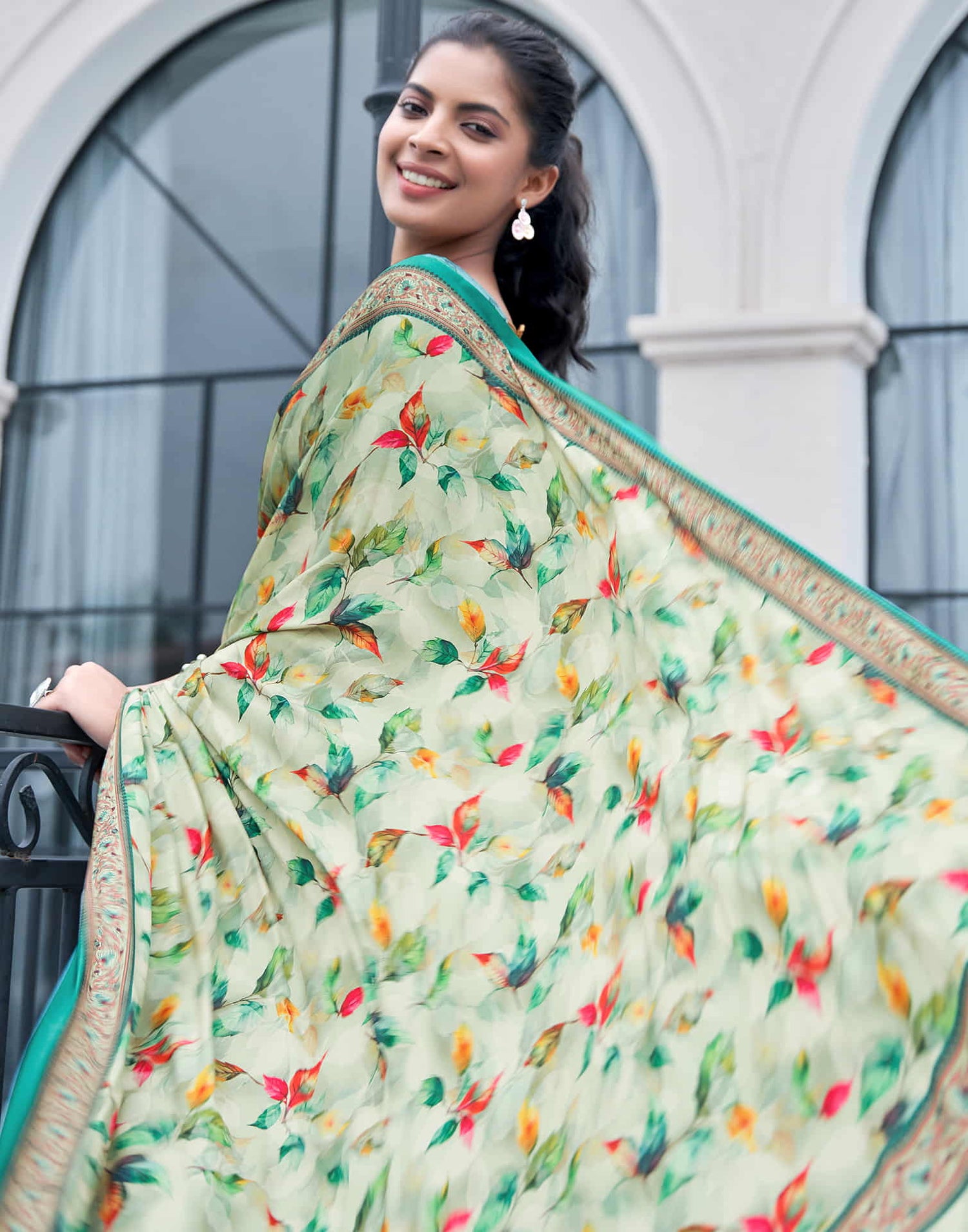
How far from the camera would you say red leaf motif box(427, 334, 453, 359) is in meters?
1.93

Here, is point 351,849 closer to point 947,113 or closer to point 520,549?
point 520,549

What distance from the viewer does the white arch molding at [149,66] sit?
223 inches

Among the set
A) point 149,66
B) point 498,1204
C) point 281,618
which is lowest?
point 498,1204

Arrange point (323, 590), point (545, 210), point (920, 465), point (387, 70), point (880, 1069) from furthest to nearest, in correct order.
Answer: point (920, 465) < point (387, 70) < point (545, 210) < point (323, 590) < point (880, 1069)

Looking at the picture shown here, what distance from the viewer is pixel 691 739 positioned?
1589 millimetres

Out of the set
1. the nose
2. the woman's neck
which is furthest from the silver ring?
the nose

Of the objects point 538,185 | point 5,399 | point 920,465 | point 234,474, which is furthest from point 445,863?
point 5,399

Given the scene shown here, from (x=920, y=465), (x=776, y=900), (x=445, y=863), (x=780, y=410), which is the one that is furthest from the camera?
(x=920, y=465)

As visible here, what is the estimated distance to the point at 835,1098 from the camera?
1.28 metres

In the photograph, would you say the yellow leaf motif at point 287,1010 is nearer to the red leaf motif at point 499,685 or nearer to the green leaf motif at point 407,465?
the red leaf motif at point 499,685

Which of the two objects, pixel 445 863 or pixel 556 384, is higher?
pixel 556 384

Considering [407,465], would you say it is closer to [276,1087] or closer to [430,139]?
[430,139]

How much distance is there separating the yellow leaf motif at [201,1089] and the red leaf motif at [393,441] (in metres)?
0.83

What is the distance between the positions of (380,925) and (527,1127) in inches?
10.9
